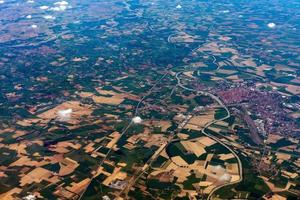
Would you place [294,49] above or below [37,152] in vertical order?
below

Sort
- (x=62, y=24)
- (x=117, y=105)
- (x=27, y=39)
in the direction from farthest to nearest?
(x=62, y=24)
(x=27, y=39)
(x=117, y=105)

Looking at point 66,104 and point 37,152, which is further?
point 66,104

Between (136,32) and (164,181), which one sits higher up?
(164,181)

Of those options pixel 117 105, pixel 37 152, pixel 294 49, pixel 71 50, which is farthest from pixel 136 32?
pixel 37 152

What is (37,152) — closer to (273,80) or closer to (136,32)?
(273,80)

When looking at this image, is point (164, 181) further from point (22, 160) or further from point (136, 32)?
point (136, 32)

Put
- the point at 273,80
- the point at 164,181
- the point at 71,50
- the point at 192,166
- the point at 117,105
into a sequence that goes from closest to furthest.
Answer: the point at 164,181, the point at 192,166, the point at 117,105, the point at 273,80, the point at 71,50

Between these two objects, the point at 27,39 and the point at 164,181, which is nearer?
the point at 164,181

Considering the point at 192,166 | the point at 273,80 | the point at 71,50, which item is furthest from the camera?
the point at 71,50

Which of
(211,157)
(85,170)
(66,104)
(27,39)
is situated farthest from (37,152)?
(27,39)
